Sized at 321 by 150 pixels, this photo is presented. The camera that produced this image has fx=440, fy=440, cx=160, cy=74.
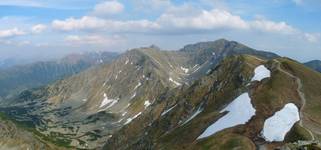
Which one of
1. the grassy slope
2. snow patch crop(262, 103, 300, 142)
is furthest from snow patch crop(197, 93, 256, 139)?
the grassy slope

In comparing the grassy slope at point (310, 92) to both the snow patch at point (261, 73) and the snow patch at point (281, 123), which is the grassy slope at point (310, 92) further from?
the snow patch at point (261, 73)

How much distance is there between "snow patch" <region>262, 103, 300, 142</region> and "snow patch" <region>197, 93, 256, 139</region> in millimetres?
8205

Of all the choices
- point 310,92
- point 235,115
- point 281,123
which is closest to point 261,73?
point 310,92

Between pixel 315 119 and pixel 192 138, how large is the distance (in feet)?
126

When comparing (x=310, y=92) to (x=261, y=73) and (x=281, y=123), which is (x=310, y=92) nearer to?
(x=261, y=73)

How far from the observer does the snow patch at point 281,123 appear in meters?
113

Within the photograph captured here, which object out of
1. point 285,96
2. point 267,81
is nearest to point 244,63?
point 267,81

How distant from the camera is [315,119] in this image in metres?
124

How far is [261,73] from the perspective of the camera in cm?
16550

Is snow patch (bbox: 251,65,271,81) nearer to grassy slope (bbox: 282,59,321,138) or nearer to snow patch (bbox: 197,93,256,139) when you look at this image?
grassy slope (bbox: 282,59,321,138)

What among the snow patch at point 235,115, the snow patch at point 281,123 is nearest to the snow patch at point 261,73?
the snow patch at point 235,115

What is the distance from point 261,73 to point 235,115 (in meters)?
36.4

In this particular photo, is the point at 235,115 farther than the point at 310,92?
No

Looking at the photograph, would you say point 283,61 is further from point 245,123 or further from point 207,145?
point 207,145
